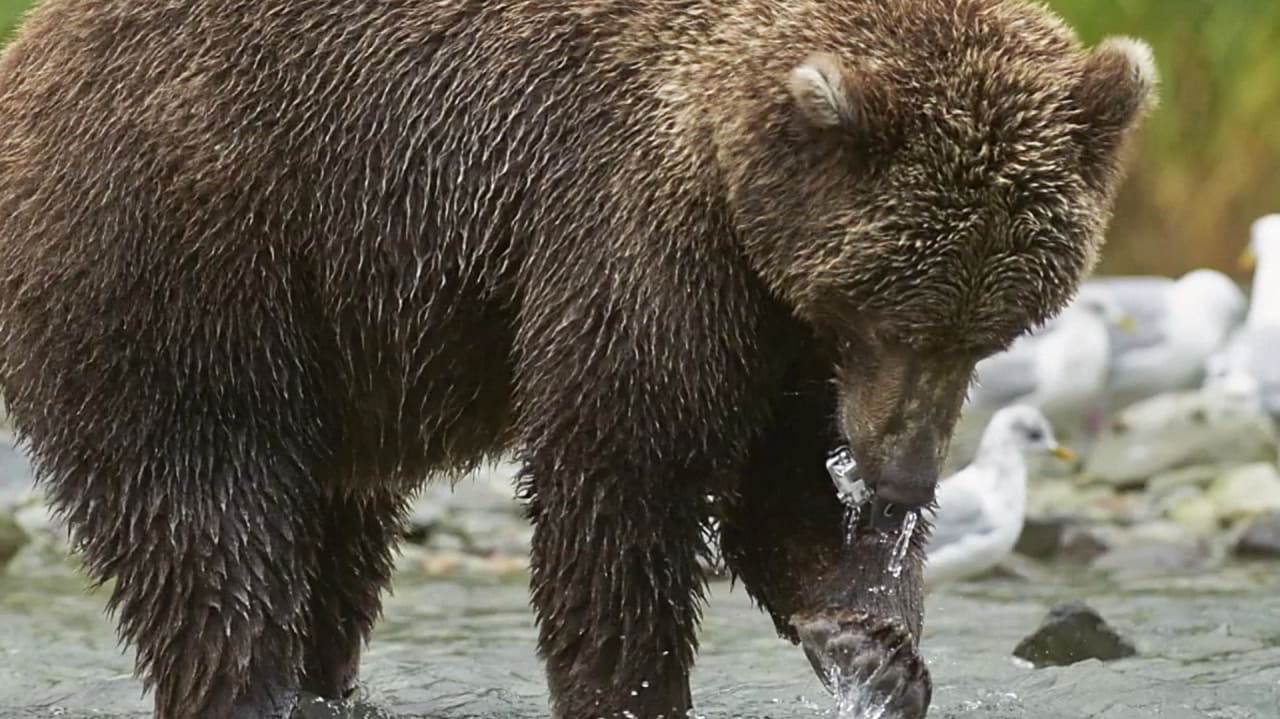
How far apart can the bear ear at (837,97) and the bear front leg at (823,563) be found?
29.7 inches

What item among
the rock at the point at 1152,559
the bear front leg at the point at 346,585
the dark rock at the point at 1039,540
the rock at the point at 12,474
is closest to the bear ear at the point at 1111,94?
the bear front leg at the point at 346,585

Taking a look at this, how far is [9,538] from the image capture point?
9906 mm

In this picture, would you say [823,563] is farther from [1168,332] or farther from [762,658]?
[1168,332]

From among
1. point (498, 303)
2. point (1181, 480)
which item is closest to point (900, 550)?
point (498, 303)

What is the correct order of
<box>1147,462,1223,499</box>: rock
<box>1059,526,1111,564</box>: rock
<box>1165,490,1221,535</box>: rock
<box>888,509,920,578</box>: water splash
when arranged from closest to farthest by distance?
<box>888,509,920,578</box>: water splash < <box>1059,526,1111,564</box>: rock < <box>1165,490,1221,535</box>: rock < <box>1147,462,1223,499</box>: rock

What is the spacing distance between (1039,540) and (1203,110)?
451 centimetres

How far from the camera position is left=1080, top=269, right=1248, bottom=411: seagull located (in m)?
13.0

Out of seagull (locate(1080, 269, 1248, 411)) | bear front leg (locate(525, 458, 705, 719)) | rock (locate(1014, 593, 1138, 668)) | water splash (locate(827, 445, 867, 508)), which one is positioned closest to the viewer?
bear front leg (locate(525, 458, 705, 719))

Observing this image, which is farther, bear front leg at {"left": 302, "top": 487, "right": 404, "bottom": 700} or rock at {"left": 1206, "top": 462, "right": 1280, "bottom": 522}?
rock at {"left": 1206, "top": 462, "right": 1280, "bottom": 522}

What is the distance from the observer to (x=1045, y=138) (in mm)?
4539

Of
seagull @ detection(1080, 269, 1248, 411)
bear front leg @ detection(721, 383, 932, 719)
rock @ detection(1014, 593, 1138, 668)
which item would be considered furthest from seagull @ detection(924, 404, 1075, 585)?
bear front leg @ detection(721, 383, 932, 719)

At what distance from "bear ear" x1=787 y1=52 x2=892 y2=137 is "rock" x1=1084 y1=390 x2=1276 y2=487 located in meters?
7.42

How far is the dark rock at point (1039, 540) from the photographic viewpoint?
10.3 m

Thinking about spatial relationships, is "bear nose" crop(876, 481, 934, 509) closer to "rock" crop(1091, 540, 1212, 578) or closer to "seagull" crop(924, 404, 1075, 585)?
"seagull" crop(924, 404, 1075, 585)
